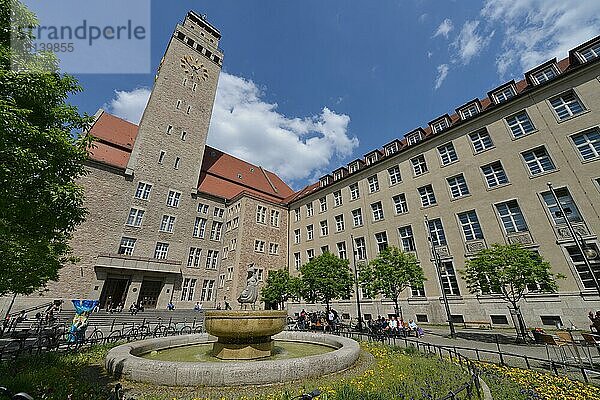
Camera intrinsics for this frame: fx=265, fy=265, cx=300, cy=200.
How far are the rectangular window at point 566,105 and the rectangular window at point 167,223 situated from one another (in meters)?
42.3

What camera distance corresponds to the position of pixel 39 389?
5625 mm

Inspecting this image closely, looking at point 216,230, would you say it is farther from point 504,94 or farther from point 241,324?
point 504,94

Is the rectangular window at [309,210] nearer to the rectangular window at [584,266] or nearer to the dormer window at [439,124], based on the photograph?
the dormer window at [439,124]

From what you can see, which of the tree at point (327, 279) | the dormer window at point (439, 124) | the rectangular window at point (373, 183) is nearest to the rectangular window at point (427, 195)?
the rectangular window at point (373, 183)

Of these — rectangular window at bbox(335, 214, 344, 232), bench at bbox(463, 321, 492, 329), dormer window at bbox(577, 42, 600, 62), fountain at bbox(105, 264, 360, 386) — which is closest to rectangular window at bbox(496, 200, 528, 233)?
bench at bbox(463, 321, 492, 329)

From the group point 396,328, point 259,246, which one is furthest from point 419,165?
point 259,246

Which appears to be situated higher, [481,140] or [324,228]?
[481,140]

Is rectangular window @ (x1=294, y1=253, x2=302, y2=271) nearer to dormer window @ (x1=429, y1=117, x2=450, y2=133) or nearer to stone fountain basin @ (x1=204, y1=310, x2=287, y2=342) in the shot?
dormer window @ (x1=429, y1=117, x2=450, y2=133)

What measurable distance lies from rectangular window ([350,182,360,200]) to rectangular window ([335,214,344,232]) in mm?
2938

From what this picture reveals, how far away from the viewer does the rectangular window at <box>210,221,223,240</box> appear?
132 ft

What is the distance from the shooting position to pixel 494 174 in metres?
23.5

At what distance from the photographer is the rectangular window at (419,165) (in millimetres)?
29047

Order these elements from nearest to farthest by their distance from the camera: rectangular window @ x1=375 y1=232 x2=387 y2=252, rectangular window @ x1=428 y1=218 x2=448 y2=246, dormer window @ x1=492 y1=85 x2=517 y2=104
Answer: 1. dormer window @ x1=492 y1=85 x2=517 y2=104
2. rectangular window @ x1=428 y1=218 x2=448 y2=246
3. rectangular window @ x1=375 y1=232 x2=387 y2=252

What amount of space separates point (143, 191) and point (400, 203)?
32508mm
